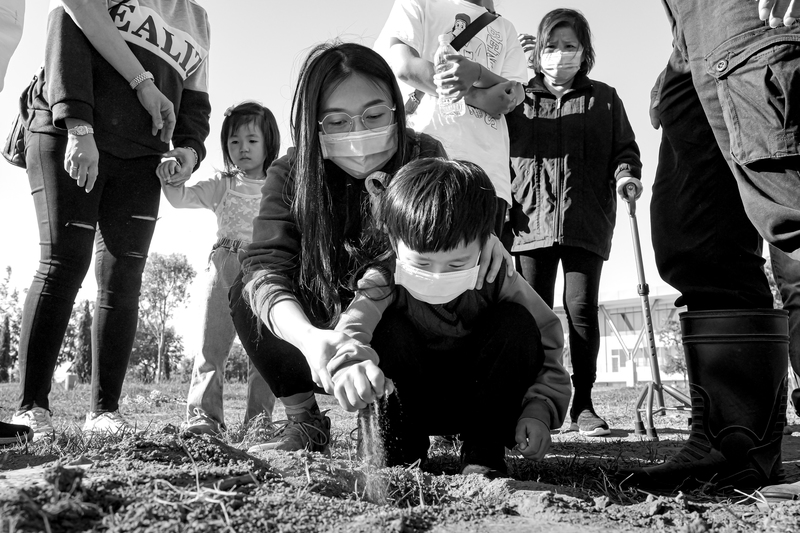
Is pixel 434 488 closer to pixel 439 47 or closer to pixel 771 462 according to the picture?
pixel 771 462

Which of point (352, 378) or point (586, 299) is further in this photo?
point (586, 299)

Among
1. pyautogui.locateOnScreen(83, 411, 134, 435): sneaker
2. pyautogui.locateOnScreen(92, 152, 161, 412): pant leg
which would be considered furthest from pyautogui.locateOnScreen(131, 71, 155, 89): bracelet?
pyautogui.locateOnScreen(83, 411, 134, 435): sneaker

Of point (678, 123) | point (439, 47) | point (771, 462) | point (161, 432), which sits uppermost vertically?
point (439, 47)

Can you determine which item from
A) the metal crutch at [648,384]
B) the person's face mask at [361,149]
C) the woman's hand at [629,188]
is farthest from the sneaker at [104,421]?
the woman's hand at [629,188]

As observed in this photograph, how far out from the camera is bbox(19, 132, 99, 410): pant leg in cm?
277

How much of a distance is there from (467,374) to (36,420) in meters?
1.81

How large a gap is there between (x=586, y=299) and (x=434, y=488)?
214 cm

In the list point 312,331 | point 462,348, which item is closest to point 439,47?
point 462,348

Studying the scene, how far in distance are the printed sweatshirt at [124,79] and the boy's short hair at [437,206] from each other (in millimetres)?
1600

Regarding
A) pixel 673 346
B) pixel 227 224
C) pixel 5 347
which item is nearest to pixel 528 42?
pixel 227 224

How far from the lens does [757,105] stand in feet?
6.06

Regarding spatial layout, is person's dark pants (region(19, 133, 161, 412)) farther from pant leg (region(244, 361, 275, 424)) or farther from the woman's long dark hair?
the woman's long dark hair

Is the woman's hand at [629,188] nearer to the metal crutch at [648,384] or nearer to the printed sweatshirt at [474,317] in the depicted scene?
the metal crutch at [648,384]

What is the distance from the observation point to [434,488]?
182cm
